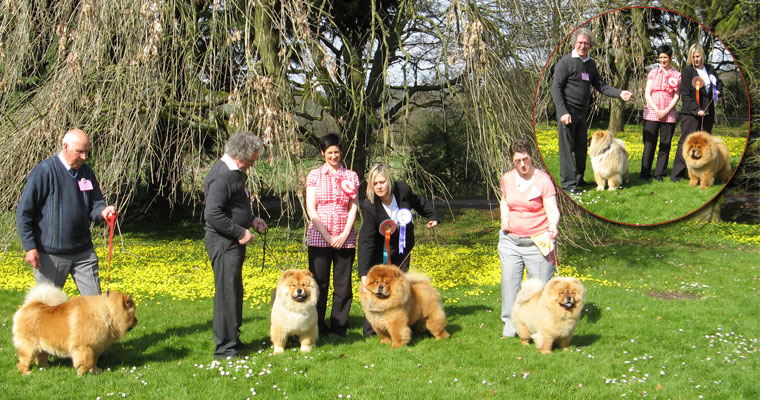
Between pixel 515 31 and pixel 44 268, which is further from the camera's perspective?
pixel 515 31

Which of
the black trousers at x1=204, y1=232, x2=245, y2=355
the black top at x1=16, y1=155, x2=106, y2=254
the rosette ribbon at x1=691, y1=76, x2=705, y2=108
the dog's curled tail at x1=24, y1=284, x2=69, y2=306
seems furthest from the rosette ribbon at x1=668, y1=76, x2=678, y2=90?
the dog's curled tail at x1=24, y1=284, x2=69, y2=306

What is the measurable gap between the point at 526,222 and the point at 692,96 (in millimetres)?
1760

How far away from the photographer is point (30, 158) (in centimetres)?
830

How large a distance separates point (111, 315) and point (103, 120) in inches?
172

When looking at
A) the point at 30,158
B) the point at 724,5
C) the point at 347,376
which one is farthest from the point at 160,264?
the point at 724,5

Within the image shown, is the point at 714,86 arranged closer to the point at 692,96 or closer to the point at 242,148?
the point at 692,96

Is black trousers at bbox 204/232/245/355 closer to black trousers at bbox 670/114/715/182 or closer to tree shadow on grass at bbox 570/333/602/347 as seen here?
tree shadow on grass at bbox 570/333/602/347

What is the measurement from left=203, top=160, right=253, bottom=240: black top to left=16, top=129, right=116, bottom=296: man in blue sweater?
0.85 m

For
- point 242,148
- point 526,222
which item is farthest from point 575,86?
point 242,148

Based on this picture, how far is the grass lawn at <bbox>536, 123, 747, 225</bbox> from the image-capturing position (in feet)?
17.4

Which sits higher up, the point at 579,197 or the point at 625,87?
the point at 625,87

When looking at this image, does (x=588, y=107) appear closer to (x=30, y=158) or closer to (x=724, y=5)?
(x=724, y=5)

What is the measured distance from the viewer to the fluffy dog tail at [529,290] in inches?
216

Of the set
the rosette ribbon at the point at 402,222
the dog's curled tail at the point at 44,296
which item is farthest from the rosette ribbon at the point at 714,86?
the dog's curled tail at the point at 44,296
